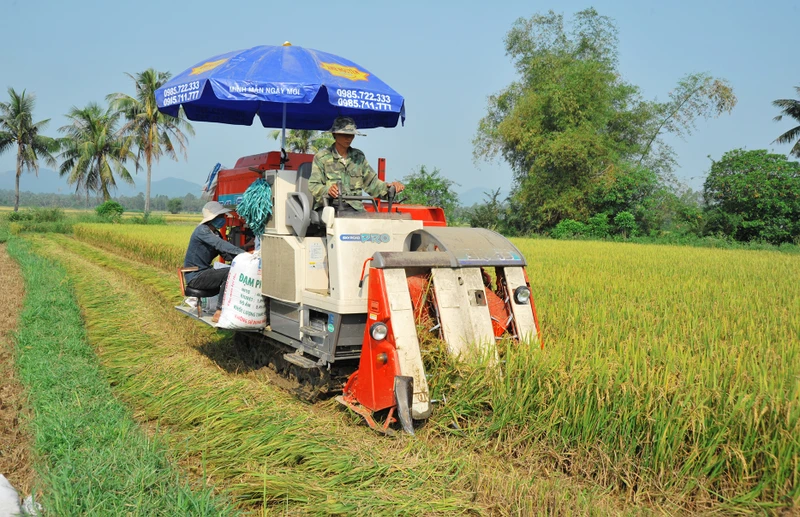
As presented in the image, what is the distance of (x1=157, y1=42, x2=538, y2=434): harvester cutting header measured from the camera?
14.7 ft

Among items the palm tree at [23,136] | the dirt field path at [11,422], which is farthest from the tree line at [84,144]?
the dirt field path at [11,422]

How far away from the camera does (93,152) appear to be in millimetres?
47812

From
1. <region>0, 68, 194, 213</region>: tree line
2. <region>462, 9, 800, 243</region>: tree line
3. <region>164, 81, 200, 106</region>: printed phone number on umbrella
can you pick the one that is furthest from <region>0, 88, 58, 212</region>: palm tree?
→ <region>164, 81, 200, 106</region>: printed phone number on umbrella

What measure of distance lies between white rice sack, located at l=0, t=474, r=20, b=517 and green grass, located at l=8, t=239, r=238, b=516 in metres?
0.15

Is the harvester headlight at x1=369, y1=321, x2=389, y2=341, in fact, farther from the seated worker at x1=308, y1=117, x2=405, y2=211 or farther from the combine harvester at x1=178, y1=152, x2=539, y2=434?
the seated worker at x1=308, y1=117, x2=405, y2=211

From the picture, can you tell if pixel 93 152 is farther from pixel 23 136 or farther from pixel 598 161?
pixel 598 161

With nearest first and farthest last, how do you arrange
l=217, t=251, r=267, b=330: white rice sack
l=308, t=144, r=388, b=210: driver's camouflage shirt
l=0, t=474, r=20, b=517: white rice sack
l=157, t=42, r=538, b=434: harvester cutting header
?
l=0, t=474, r=20, b=517: white rice sack < l=157, t=42, r=538, b=434: harvester cutting header < l=308, t=144, r=388, b=210: driver's camouflage shirt < l=217, t=251, r=267, b=330: white rice sack

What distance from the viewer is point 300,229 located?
18.0 feet

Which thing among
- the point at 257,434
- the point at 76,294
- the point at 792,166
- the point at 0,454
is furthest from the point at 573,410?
the point at 792,166

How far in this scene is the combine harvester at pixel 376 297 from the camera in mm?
4434

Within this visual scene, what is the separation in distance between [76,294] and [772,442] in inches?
417

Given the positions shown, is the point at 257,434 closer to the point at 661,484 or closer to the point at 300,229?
the point at 300,229

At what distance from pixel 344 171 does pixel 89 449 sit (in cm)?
309

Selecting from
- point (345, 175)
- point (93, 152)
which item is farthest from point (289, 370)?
point (93, 152)
